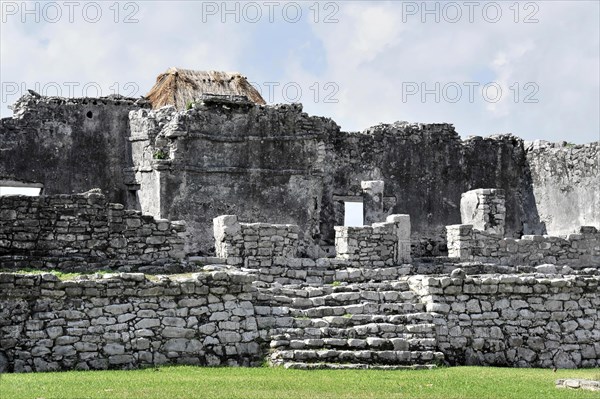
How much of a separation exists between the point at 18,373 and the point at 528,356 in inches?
344

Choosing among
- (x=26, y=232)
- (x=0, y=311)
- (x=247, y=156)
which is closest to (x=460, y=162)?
(x=247, y=156)

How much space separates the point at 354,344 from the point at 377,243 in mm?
5120

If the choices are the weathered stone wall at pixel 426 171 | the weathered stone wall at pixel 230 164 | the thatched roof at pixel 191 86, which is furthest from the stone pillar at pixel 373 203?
the thatched roof at pixel 191 86

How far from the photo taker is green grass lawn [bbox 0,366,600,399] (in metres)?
14.5

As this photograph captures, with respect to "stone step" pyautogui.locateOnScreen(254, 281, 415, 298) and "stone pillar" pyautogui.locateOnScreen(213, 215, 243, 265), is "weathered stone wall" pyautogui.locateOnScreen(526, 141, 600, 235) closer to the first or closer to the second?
"stone step" pyautogui.locateOnScreen(254, 281, 415, 298)

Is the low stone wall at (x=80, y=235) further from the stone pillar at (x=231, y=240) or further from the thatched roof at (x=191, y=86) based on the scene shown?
the thatched roof at (x=191, y=86)

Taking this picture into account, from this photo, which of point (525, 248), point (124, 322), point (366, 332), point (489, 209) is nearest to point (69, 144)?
point (489, 209)

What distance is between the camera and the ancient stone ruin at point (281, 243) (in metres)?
17.9

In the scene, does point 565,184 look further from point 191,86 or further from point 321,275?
point 321,275

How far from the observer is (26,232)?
20.3m

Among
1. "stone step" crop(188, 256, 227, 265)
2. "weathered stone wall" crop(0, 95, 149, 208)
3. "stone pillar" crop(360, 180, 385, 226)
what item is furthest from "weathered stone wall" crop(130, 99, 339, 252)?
"stone step" crop(188, 256, 227, 265)

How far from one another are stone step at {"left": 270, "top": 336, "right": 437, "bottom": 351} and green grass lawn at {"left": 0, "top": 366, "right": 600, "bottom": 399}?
0.88 m

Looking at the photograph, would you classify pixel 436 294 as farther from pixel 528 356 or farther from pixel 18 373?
pixel 18 373

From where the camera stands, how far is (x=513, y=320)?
65.2 feet
